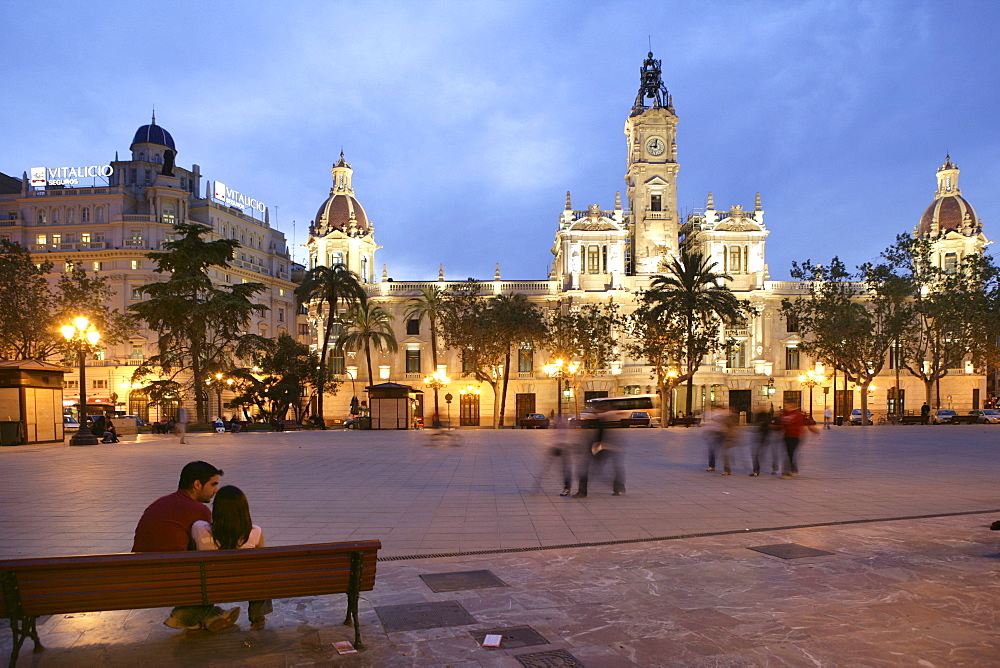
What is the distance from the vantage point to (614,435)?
13664 mm

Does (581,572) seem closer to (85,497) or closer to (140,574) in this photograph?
(140,574)

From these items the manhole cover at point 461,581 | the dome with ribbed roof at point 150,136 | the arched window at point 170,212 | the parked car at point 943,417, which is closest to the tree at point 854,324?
the parked car at point 943,417

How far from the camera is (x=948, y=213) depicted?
70812 millimetres

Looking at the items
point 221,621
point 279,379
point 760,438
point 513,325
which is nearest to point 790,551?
point 221,621

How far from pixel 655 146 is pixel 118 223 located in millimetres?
48638

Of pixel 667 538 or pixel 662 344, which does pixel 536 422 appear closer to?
pixel 662 344

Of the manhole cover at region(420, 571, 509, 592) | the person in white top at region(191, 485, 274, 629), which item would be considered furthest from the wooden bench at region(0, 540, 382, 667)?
the manhole cover at region(420, 571, 509, 592)

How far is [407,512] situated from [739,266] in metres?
57.1

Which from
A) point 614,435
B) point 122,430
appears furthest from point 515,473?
point 122,430

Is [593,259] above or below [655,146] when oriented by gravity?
below

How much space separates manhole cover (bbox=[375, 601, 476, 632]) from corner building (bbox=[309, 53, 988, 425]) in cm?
5414

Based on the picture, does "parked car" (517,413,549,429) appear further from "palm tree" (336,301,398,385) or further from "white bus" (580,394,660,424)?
"palm tree" (336,301,398,385)

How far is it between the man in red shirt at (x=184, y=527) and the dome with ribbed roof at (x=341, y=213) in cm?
6131

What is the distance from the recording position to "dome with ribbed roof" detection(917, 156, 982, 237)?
6956cm
